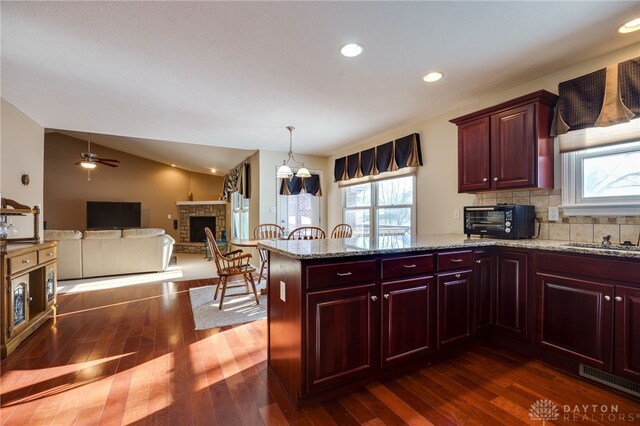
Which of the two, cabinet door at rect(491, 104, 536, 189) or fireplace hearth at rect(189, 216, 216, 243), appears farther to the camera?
fireplace hearth at rect(189, 216, 216, 243)

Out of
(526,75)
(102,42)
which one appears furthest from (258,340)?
(526,75)

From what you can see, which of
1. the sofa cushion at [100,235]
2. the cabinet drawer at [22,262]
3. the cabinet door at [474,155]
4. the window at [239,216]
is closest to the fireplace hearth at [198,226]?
the window at [239,216]

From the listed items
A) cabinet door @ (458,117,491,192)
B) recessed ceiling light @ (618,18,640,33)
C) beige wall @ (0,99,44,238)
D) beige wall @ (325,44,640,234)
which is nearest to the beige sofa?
beige wall @ (0,99,44,238)

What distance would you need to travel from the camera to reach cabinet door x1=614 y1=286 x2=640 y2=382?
1.73 metres

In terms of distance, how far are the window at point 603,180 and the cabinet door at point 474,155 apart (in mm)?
605

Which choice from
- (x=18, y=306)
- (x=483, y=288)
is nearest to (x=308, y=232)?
(x=483, y=288)

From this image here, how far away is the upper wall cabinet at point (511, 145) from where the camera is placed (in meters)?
2.40

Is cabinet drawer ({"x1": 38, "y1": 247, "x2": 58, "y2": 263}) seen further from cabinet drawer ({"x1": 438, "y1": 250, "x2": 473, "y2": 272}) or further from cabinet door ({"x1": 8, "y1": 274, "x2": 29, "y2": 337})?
cabinet drawer ({"x1": 438, "y1": 250, "x2": 473, "y2": 272})

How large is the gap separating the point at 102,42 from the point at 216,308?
111 inches

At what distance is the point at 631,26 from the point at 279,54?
7.99ft

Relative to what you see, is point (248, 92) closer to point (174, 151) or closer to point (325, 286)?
point (325, 286)

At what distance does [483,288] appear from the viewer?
2471 mm

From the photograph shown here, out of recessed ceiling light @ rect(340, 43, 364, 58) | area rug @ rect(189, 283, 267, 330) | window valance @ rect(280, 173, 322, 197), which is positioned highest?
recessed ceiling light @ rect(340, 43, 364, 58)

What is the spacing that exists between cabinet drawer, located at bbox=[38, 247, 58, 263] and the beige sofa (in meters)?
2.27
